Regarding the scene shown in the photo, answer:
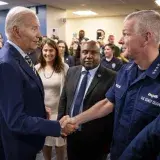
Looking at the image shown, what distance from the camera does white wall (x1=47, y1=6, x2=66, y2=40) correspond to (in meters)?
9.25

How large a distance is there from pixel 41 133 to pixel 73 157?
0.80 m

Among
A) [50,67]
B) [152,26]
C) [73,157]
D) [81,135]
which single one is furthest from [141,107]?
[50,67]

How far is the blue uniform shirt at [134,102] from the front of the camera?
4.75 feet

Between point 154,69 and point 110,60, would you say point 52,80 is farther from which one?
point 110,60

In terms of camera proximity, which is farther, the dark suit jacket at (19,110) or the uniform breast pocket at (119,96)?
the uniform breast pocket at (119,96)

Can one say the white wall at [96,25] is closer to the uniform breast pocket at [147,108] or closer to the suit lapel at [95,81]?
the suit lapel at [95,81]

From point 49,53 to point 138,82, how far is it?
1.85 metres

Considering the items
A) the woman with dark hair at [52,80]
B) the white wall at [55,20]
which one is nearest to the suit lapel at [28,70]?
the woman with dark hair at [52,80]

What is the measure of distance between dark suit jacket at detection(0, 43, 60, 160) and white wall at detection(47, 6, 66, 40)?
7.82 metres

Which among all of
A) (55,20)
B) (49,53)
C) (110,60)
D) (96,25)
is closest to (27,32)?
(49,53)

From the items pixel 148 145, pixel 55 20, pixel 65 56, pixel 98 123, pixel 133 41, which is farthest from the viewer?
pixel 55 20

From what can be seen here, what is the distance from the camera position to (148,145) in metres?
1.08

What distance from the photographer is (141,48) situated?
1.55m

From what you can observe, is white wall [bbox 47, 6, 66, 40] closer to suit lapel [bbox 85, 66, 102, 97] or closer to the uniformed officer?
suit lapel [bbox 85, 66, 102, 97]
